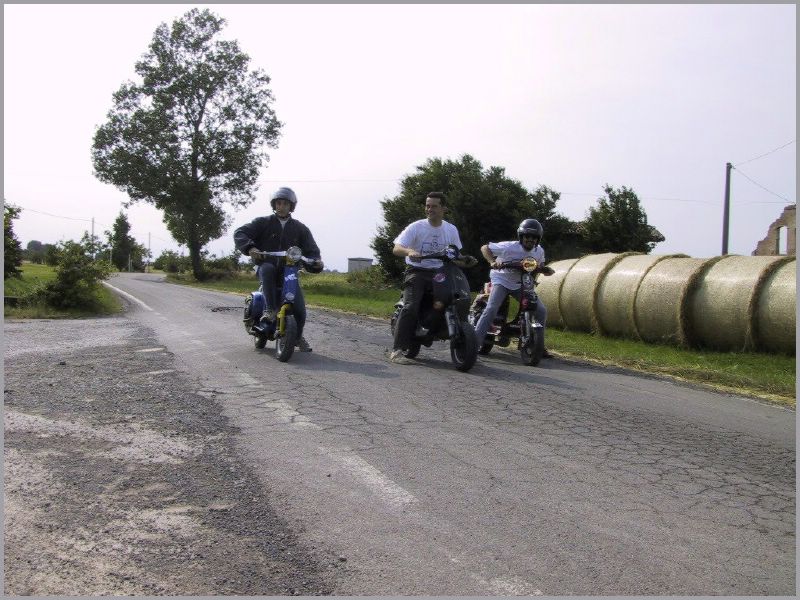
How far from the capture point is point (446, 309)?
323 inches

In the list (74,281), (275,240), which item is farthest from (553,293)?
(74,281)

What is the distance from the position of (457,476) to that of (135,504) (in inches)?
62.7

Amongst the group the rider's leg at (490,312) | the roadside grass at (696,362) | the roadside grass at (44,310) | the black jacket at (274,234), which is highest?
the black jacket at (274,234)

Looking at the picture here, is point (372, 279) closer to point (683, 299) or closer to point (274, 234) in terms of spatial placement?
point (683, 299)

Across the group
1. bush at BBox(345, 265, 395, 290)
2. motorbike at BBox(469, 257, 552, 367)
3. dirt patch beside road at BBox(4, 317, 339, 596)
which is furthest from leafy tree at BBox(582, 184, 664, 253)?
dirt patch beside road at BBox(4, 317, 339, 596)

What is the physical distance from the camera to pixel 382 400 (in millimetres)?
5898

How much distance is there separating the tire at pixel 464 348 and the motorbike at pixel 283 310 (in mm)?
1747

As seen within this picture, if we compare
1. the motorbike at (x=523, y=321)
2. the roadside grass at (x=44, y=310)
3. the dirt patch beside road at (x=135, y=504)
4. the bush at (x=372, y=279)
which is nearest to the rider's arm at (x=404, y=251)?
the motorbike at (x=523, y=321)

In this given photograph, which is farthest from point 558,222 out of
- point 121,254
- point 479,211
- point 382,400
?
point 121,254

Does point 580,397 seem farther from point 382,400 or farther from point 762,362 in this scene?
point 762,362

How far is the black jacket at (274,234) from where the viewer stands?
894cm

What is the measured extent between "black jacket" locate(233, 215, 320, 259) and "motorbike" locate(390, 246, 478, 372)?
158 centimetres

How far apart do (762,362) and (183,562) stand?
31.2ft

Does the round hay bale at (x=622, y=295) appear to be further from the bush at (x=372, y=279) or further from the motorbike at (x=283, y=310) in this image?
A: the bush at (x=372, y=279)
